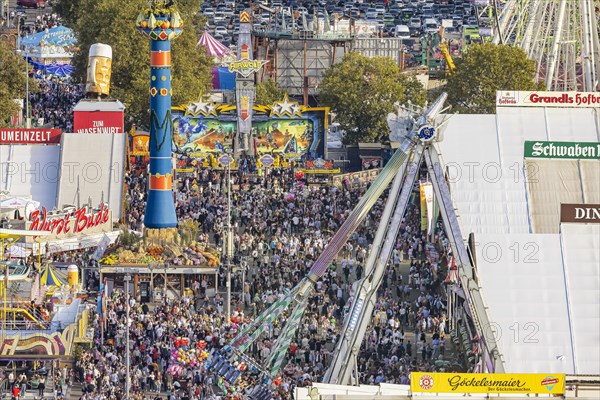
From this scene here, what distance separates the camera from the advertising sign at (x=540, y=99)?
370 ft

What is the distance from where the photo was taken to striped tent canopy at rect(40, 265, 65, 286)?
99188 millimetres

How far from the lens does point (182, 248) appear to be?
11050 centimetres

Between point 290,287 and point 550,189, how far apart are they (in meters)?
12.2

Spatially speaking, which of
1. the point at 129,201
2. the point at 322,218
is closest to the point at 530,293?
the point at 322,218

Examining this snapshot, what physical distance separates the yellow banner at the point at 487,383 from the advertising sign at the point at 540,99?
36.7 m

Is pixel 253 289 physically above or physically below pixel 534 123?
below

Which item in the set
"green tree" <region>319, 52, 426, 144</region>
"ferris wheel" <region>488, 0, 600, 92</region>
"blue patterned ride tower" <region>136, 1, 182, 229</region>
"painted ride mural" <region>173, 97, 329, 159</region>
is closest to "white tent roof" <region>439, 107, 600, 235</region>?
"blue patterned ride tower" <region>136, 1, 182, 229</region>

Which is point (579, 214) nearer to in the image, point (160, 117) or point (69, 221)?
point (160, 117)

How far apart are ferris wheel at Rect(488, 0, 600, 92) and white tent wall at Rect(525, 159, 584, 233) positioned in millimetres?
25351

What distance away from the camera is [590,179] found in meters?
107

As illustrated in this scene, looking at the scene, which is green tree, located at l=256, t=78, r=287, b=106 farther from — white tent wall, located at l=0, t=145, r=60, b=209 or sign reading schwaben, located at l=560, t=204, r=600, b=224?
sign reading schwaben, located at l=560, t=204, r=600, b=224

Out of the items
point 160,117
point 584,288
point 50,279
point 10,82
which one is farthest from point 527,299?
point 10,82

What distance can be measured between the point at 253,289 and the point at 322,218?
43.8 ft

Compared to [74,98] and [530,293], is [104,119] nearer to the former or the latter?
[74,98]
